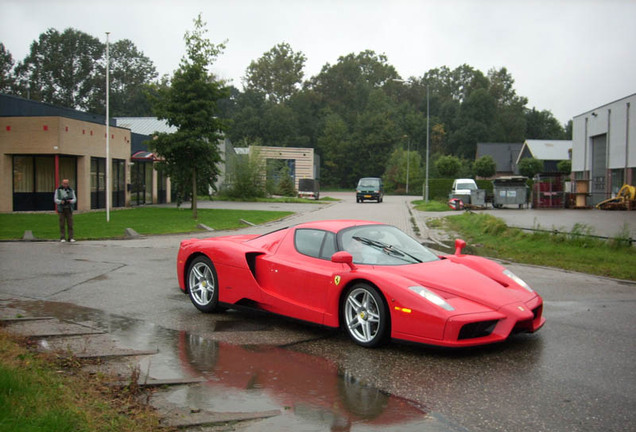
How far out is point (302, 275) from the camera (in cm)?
643

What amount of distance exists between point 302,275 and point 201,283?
1814 millimetres

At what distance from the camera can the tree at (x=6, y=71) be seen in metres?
80.6

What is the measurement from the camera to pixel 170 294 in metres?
8.77

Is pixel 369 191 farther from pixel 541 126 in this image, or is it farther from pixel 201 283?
pixel 541 126

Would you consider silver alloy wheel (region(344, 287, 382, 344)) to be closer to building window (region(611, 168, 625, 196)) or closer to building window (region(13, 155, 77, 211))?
building window (region(13, 155, 77, 211))

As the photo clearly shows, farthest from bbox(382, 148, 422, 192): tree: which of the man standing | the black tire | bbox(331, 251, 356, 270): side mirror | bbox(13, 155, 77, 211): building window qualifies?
bbox(331, 251, 356, 270): side mirror

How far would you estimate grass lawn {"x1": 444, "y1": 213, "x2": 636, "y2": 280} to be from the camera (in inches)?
463

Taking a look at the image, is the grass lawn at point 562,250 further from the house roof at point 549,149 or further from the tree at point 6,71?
the tree at point 6,71

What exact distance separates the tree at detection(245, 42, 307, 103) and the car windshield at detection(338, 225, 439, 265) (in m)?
110

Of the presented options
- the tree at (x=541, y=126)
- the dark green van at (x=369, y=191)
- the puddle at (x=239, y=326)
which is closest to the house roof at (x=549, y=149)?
the tree at (x=541, y=126)

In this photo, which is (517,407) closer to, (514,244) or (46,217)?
(514,244)

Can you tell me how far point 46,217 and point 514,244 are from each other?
1888 centimetres

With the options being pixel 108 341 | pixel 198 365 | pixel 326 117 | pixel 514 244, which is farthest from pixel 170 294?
pixel 326 117

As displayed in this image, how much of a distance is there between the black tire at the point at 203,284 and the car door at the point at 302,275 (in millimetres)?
855
